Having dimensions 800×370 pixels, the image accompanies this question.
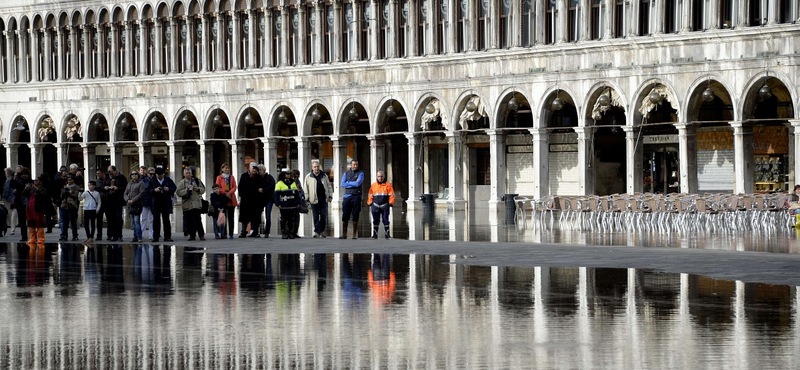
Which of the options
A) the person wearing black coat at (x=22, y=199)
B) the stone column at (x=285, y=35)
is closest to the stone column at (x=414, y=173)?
the stone column at (x=285, y=35)

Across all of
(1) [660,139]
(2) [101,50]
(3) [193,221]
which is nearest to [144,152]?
(2) [101,50]

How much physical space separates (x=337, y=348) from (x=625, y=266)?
815 cm

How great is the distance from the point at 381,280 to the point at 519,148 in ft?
102

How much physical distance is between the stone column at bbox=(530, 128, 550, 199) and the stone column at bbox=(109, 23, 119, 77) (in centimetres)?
2120

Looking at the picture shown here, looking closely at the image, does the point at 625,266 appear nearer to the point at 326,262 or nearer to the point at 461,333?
the point at 326,262

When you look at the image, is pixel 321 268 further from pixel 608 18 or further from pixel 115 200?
pixel 608 18

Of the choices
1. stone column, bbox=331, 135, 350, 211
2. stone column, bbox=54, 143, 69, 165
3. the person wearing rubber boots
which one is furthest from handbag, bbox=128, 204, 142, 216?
stone column, bbox=54, 143, 69, 165

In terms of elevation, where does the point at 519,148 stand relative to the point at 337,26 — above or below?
below

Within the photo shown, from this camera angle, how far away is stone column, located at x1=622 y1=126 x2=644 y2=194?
4044cm

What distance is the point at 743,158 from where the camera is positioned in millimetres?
37812

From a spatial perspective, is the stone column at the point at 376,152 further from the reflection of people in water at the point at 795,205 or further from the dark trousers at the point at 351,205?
the dark trousers at the point at 351,205

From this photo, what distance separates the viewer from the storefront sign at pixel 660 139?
1708 inches

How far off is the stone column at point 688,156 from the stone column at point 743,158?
1561 mm

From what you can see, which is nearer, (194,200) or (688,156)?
(194,200)
